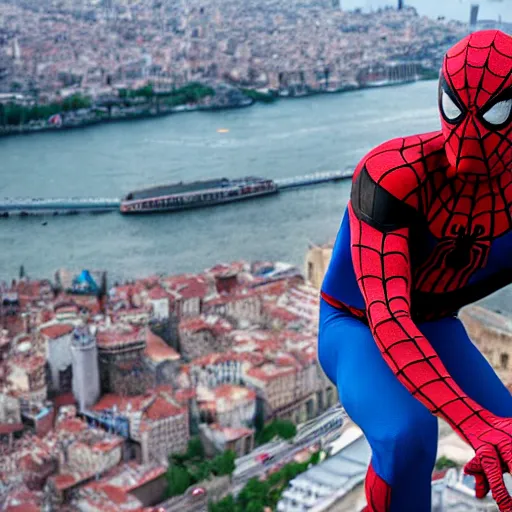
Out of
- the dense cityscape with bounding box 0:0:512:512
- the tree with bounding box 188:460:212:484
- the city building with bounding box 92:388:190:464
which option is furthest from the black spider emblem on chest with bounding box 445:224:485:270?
the city building with bounding box 92:388:190:464

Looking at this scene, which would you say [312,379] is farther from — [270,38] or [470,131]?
[270,38]

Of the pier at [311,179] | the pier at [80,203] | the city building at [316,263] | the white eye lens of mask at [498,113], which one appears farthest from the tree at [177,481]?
the pier at [311,179]

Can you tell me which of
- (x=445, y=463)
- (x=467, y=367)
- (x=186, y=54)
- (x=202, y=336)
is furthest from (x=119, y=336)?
(x=186, y=54)

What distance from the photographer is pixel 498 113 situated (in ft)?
2.45

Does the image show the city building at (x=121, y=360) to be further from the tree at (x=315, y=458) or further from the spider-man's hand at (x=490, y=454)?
the spider-man's hand at (x=490, y=454)

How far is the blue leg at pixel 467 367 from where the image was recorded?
0.88m

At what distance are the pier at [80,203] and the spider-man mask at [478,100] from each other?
8.72 metres

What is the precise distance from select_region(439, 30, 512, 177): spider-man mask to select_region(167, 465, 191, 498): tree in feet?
15.2

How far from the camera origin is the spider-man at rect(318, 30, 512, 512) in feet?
2.44

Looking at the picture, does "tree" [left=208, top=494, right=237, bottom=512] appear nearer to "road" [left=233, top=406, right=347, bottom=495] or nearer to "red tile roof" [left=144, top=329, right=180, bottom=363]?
"road" [left=233, top=406, right=347, bottom=495]

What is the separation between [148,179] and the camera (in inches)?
400

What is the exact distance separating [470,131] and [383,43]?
46.2 ft

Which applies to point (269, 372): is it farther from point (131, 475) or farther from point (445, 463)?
point (445, 463)

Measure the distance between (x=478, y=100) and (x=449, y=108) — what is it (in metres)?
0.03
